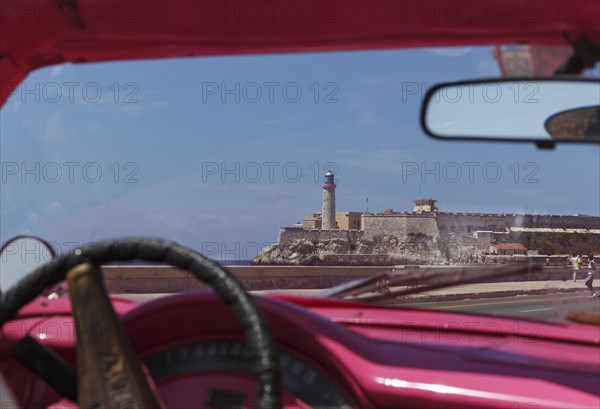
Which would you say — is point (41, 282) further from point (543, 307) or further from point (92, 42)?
point (543, 307)

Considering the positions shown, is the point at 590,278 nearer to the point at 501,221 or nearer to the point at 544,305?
the point at 544,305

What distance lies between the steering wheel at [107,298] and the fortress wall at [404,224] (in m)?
1.36

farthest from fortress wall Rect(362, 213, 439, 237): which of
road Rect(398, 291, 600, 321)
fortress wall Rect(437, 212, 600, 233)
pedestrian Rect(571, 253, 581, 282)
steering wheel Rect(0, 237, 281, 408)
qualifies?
steering wheel Rect(0, 237, 281, 408)

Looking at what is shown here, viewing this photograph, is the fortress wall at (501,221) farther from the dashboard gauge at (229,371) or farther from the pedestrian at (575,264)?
the dashboard gauge at (229,371)

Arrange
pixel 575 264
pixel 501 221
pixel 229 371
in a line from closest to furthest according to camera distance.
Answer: pixel 229 371 → pixel 501 221 → pixel 575 264

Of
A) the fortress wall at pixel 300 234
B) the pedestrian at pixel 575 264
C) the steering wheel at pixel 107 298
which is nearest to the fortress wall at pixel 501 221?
the pedestrian at pixel 575 264

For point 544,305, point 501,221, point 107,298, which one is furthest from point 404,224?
point 107,298

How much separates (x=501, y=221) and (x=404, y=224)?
134cm

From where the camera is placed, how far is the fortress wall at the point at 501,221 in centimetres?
223

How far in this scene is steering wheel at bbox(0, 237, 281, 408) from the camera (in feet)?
4.44

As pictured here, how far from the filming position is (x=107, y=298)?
1401mm

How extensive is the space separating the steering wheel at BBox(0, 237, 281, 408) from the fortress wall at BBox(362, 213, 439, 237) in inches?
53.4

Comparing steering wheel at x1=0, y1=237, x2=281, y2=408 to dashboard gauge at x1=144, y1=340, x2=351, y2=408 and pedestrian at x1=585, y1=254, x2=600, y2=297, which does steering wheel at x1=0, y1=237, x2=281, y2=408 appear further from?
pedestrian at x1=585, y1=254, x2=600, y2=297

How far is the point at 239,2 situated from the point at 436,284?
3.47 ft
